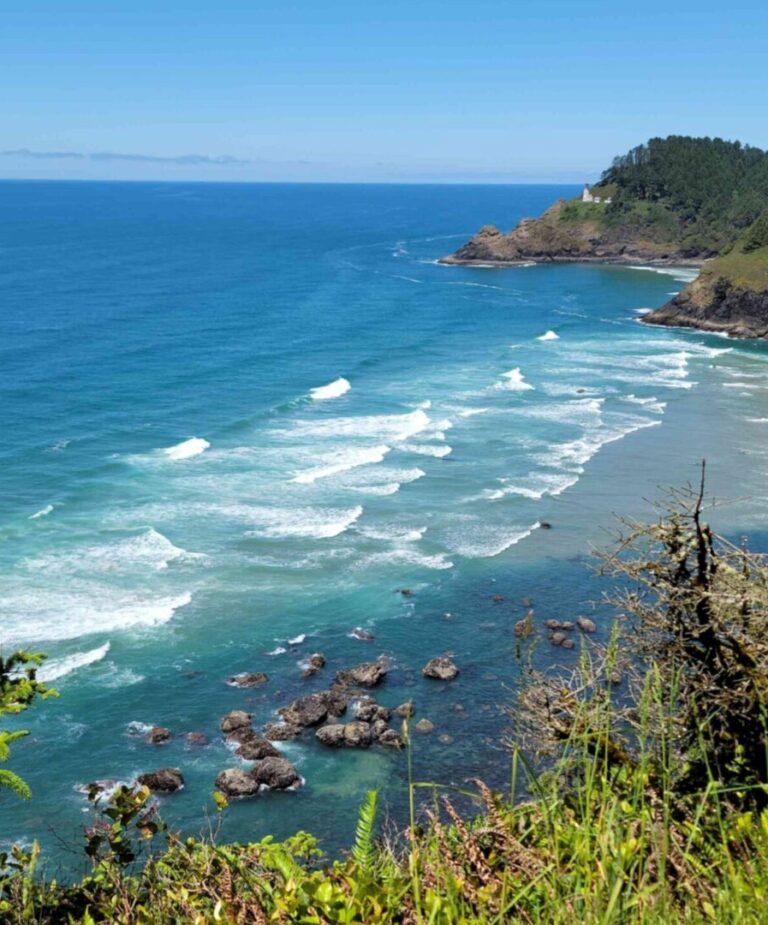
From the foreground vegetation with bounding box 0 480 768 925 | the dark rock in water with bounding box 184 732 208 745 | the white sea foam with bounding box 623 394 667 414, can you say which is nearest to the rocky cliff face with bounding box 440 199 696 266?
the white sea foam with bounding box 623 394 667 414

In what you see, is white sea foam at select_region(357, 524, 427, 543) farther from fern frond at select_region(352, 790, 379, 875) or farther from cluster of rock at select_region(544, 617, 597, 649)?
fern frond at select_region(352, 790, 379, 875)

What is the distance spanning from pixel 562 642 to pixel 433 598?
6454 millimetres

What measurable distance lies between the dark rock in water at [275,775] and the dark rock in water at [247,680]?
5.62m

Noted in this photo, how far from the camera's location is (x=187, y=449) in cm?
6241

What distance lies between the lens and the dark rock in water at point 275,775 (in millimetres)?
31172

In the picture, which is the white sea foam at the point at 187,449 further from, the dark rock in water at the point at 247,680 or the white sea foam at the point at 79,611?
the dark rock in water at the point at 247,680

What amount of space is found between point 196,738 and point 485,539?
20.4 metres

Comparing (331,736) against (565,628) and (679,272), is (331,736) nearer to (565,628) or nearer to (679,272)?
(565,628)

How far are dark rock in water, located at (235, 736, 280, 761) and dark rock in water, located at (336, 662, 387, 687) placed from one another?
193 inches

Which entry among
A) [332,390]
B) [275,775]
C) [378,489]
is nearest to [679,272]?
[332,390]

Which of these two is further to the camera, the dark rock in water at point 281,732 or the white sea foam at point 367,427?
the white sea foam at point 367,427

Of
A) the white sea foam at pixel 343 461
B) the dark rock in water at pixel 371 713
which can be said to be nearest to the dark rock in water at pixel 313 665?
the dark rock in water at pixel 371 713

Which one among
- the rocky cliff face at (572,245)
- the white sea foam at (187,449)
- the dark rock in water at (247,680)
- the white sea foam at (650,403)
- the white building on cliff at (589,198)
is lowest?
the dark rock in water at (247,680)

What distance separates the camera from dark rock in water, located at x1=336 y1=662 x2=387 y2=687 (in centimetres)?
3681
